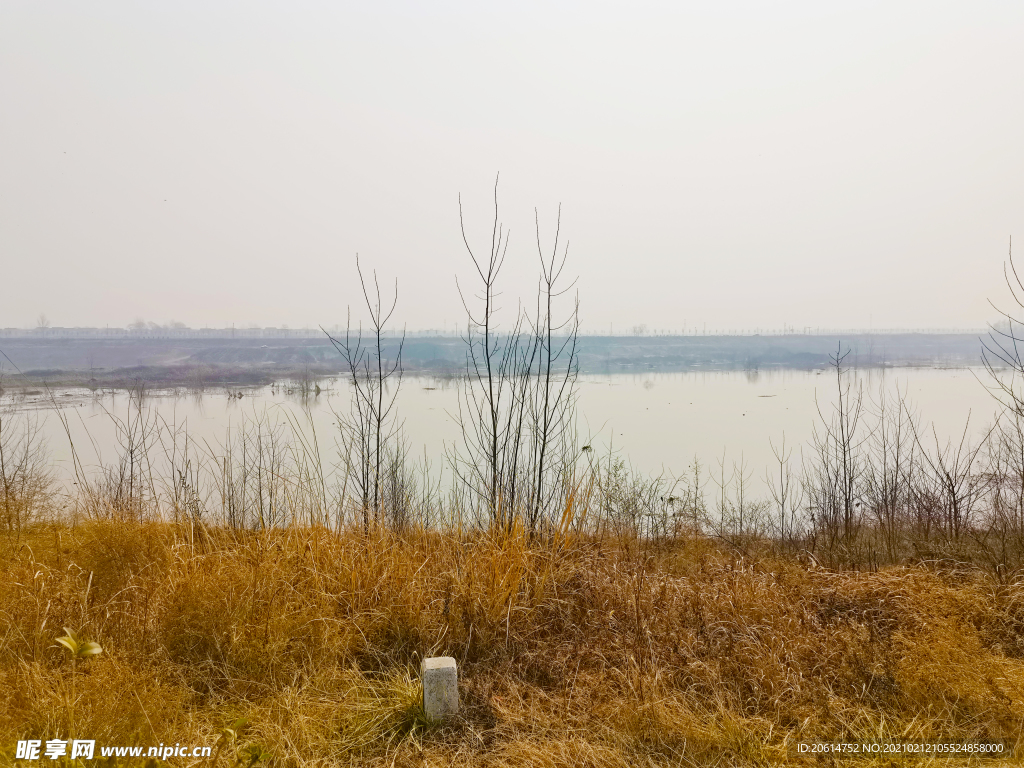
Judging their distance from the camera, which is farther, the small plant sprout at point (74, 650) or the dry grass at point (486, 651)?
the dry grass at point (486, 651)

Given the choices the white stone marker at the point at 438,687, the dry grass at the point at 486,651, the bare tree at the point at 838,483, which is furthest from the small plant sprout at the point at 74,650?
the bare tree at the point at 838,483

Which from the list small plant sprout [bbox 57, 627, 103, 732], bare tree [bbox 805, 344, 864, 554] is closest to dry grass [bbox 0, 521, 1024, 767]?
small plant sprout [bbox 57, 627, 103, 732]

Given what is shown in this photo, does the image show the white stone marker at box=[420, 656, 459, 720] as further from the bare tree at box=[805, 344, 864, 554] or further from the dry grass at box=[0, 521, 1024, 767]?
the bare tree at box=[805, 344, 864, 554]

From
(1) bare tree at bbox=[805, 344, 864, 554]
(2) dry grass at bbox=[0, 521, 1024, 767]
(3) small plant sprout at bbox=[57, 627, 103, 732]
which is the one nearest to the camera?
(3) small plant sprout at bbox=[57, 627, 103, 732]

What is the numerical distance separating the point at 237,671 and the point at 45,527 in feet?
11.7

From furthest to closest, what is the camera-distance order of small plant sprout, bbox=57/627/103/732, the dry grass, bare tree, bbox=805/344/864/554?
bare tree, bbox=805/344/864/554 < the dry grass < small plant sprout, bbox=57/627/103/732

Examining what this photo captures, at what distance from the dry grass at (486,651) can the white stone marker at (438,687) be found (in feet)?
0.21

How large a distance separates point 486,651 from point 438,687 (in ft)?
2.18

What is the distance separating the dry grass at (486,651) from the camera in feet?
8.18

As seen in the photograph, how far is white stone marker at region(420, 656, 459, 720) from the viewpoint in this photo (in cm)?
257

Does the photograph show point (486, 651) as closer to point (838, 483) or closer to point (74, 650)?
point (74, 650)

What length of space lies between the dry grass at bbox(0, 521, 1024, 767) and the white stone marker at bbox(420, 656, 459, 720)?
6 centimetres

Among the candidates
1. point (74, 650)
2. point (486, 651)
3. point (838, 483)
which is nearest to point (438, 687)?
point (486, 651)

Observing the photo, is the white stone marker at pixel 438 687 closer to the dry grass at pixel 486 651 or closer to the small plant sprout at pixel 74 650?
the dry grass at pixel 486 651
